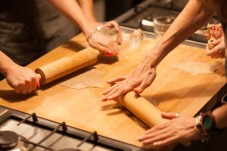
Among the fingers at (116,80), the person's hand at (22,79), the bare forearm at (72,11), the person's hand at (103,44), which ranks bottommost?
the fingers at (116,80)

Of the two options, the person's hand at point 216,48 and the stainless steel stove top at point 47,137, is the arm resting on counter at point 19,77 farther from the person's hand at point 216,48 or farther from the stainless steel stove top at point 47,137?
the person's hand at point 216,48

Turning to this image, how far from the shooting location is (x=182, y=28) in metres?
1.61

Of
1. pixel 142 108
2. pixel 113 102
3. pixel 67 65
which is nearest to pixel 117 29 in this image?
pixel 67 65

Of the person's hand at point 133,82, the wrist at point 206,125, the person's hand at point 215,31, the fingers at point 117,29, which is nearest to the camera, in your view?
the wrist at point 206,125

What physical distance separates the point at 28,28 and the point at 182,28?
2.48 feet

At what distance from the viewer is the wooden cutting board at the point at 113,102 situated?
4.58 ft

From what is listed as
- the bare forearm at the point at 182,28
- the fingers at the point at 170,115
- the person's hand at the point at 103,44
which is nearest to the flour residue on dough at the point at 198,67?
the bare forearm at the point at 182,28

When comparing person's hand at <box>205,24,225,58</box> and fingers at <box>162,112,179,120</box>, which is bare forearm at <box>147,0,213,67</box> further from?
fingers at <box>162,112,179,120</box>

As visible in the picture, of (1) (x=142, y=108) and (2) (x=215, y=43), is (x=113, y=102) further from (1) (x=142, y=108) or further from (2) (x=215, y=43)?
(2) (x=215, y=43)

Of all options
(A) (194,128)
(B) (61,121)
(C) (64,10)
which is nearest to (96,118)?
(B) (61,121)

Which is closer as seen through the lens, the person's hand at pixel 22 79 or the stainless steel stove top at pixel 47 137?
the stainless steel stove top at pixel 47 137

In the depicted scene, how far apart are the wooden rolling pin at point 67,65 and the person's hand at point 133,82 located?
0.59ft

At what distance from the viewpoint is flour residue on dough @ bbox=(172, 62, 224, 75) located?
168 centimetres

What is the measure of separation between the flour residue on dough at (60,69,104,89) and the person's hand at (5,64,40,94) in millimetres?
121
